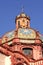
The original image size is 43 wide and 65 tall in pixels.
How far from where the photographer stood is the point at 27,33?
170 feet

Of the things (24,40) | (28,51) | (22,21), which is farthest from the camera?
(22,21)

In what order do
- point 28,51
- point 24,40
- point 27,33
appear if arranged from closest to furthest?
point 28,51 → point 24,40 → point 27,33

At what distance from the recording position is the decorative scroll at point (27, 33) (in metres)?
51.0

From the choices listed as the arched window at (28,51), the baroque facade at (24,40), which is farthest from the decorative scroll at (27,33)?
the arched window at (28,51)

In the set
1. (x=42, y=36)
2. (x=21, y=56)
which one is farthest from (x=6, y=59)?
(x=42, y=36)

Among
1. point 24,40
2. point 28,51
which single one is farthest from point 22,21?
point 28,51

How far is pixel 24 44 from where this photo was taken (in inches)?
1941

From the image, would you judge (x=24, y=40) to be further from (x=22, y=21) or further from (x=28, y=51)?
(x=22, y=21)

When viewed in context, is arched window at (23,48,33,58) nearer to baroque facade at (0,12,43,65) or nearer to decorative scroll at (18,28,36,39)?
baroque facade at (0,12,43,65)

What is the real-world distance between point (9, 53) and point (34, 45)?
1434 cm

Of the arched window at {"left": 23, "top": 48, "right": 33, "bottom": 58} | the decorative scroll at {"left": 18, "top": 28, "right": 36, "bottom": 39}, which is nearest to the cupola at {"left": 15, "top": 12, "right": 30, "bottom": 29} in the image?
the decorative scroll at {"left": 18, "top": 28, "right": 36, "bottom": 39}

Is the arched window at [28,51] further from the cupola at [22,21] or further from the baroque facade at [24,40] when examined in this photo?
the cupola at [22,21]

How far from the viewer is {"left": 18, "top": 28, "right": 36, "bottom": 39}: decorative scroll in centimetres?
5097

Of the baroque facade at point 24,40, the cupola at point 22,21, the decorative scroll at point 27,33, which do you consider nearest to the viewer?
the baroque facade at point 24,40
